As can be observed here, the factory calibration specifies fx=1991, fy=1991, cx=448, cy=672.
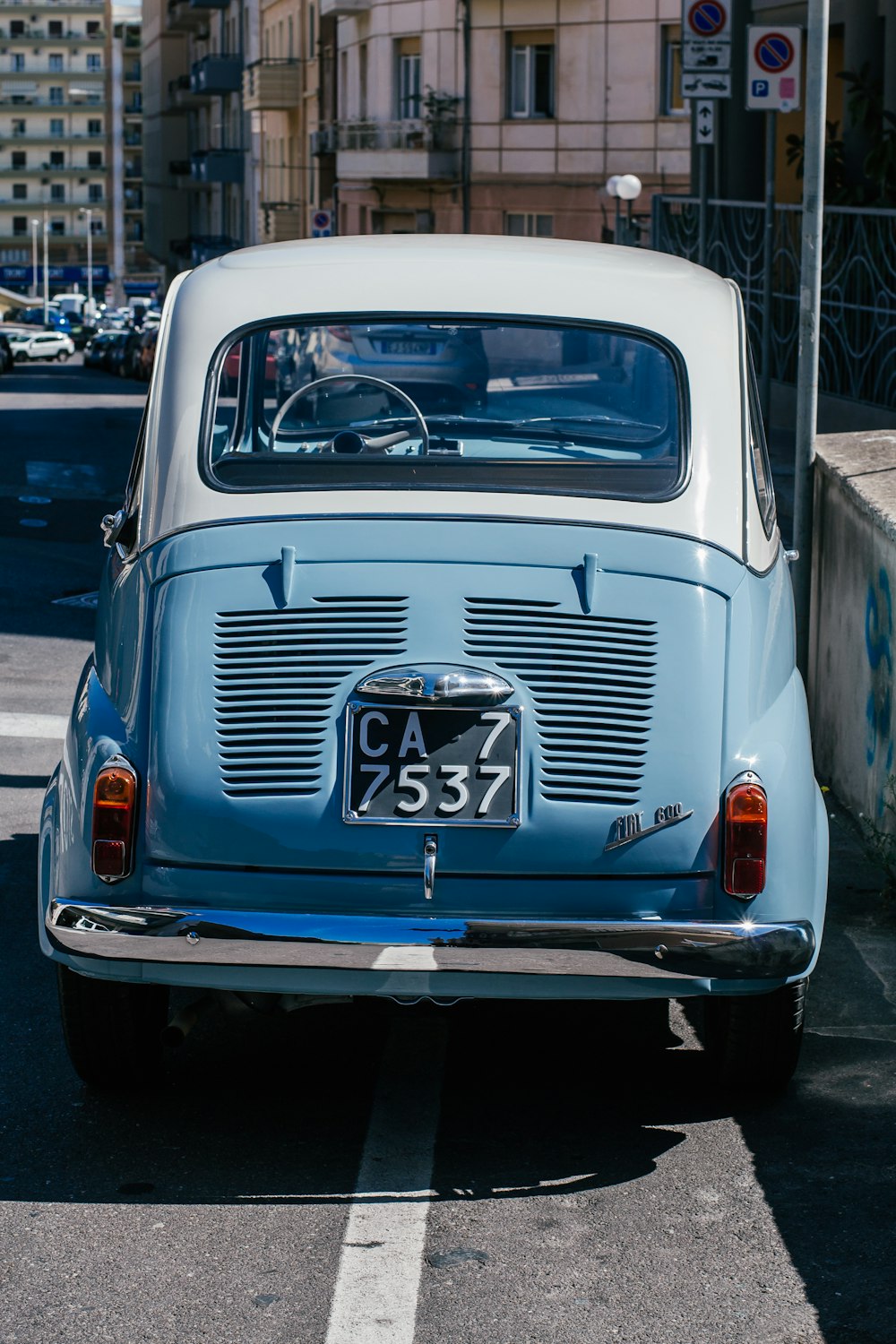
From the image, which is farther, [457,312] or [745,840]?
[457,312]

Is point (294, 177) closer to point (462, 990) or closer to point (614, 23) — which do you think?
point (614, 23)

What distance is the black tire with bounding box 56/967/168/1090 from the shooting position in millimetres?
4891

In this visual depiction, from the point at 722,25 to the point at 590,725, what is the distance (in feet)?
43.9

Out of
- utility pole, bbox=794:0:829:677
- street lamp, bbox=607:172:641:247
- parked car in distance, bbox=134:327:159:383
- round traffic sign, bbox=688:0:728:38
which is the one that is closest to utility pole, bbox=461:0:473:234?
parked car in distance, bbox=134:327:159:383

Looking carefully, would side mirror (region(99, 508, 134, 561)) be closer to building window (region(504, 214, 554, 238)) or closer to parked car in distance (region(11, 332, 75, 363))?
building window (region(504, 214, 554, 238))

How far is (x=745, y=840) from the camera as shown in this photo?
14.9 feet

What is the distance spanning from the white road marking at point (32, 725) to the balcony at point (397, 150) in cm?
3707

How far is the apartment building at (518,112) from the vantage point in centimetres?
4203

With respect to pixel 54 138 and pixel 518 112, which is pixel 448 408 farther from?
pixel 54 138

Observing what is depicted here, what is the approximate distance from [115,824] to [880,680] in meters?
3.50

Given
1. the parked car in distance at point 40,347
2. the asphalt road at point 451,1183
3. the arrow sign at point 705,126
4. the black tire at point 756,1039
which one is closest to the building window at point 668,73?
the arrow sign at point 705,126

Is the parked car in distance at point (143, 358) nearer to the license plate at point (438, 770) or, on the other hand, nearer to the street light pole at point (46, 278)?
the license plate at point (438, 770)

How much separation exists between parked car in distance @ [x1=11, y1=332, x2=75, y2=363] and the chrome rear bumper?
81.5m

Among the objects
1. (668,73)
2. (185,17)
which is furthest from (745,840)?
(185,17)
